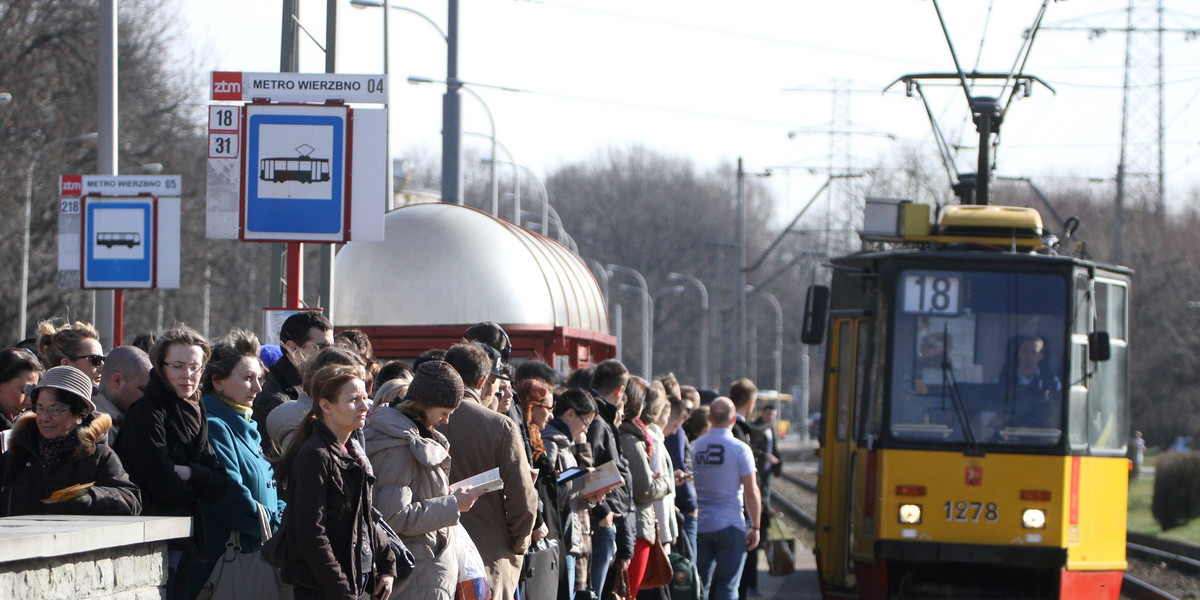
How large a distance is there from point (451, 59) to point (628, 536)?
8.28 meters

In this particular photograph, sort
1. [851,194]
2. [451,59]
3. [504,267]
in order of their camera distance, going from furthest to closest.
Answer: [851,194] < [451,59] < [504,267]

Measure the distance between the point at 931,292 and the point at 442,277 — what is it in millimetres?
4895

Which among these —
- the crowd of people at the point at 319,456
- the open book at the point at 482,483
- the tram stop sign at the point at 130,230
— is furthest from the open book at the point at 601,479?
the tram stop sign at the point at 130,230

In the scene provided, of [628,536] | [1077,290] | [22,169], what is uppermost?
[22,169]

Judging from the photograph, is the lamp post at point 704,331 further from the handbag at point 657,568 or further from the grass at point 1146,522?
the handbag at point 657,568

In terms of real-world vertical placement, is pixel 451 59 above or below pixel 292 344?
above

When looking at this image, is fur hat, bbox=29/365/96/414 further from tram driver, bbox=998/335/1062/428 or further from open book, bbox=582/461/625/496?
tram driver, bbox=998/335/1062/428

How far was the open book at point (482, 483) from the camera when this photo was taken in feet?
19.6

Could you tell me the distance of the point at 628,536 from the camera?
9312 mm

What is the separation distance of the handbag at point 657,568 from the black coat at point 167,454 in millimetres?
4641

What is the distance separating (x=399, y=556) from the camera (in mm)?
5570

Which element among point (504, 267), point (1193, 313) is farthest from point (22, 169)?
point (1193, 313)

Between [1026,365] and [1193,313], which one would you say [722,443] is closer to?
[1026,365]

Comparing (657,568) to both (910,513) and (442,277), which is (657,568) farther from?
(442,277)
